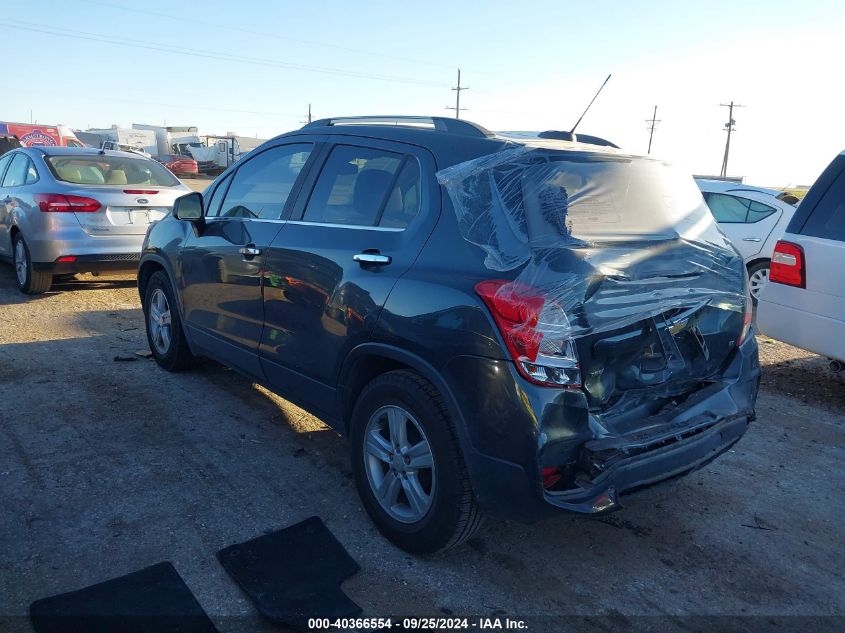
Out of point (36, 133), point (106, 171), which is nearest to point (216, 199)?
point (106, 171)

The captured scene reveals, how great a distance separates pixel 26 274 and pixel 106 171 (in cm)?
146

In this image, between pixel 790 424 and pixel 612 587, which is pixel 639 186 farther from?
pixel 790 424

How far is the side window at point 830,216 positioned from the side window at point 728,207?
453 cm

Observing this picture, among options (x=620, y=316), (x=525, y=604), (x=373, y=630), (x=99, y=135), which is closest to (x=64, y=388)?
(x=373, y=630)

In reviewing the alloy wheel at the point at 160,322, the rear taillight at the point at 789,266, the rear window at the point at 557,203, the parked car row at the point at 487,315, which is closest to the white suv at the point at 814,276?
the rear taillight at the point at 789,266

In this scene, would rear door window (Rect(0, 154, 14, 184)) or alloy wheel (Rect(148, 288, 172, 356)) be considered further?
rear door window (Rect(0, 154, 14, 184))

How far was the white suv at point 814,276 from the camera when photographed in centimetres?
484

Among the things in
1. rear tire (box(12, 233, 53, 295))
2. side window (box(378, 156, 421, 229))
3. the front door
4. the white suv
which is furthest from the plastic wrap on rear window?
rear tire (box(12, 233, 53, 295))

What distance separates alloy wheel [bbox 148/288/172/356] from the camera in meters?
5.37

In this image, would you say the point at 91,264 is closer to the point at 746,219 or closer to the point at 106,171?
the point at 106,171

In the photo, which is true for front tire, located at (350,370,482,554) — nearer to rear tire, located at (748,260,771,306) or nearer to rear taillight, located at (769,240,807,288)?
rear taillight, located at (769,240,807,288)

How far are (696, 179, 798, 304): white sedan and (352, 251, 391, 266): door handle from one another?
Result: 7254mm

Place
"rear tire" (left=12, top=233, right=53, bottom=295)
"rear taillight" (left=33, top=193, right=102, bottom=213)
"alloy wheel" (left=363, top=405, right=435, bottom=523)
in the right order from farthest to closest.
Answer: "rear tire" (left=12, top=233, right=53, bottom=295) < "rear taillight" (left=33, top=193, right=102, bottom=213) < "alloy wheel" (left=363, top=405, right=435, bottom=523)

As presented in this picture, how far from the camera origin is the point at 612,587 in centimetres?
297
